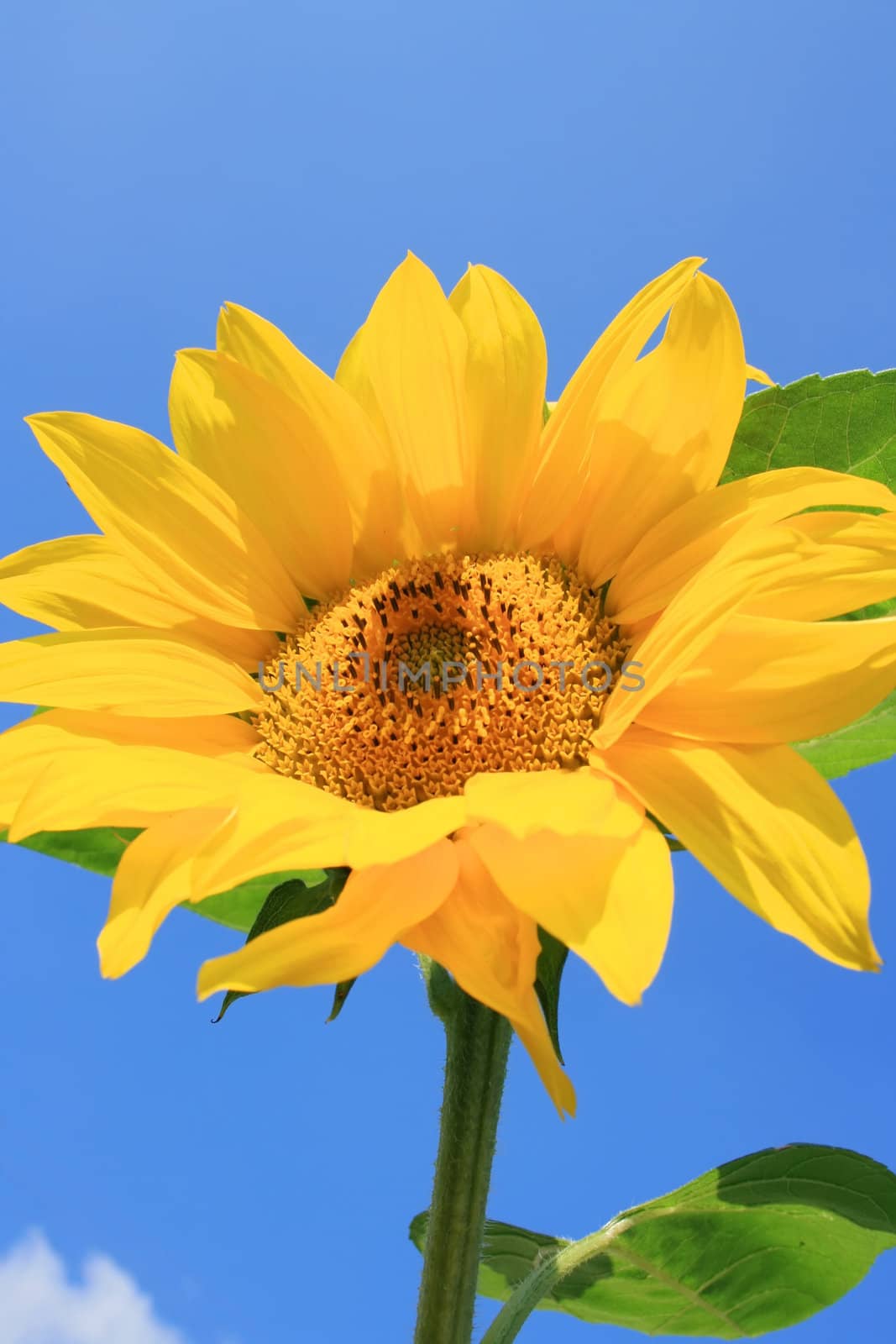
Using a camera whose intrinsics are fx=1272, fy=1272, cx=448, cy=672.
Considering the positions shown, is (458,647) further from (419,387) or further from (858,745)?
(858,745)

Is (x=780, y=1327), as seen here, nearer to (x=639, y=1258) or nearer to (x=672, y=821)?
(x=639, y=1258)

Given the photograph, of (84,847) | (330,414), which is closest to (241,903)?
(84,847)

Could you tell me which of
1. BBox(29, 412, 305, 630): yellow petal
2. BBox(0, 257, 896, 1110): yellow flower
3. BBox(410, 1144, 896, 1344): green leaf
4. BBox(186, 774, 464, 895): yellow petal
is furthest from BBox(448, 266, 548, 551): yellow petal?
BBox(410, 1144, 896, 1344): green leaf

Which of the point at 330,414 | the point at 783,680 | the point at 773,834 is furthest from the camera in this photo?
the point at 330,414

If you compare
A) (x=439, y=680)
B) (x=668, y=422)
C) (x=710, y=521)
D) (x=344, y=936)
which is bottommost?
(x=344, y=936)

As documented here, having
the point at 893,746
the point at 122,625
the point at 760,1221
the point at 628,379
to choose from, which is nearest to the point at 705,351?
the point at 628,379

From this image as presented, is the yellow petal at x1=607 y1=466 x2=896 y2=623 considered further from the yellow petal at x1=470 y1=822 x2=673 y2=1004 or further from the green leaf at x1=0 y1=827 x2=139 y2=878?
the green leaf at x1=0 y1=827 x2=139 y2=878
